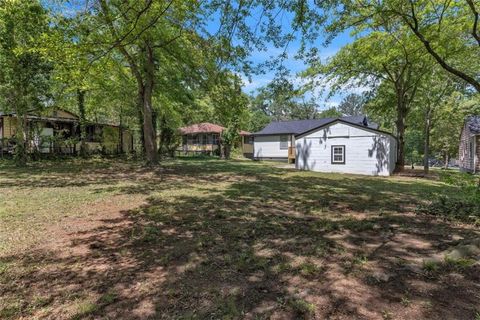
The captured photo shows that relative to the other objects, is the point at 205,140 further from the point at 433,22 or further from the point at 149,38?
the point at 433,22

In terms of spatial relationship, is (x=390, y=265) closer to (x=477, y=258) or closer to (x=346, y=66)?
(x=477, y=258)

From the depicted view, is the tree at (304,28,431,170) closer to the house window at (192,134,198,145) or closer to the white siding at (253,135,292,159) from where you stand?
the white siding at (253,135,292,159)

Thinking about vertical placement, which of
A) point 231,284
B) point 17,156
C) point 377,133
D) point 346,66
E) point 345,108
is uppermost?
point 345,108

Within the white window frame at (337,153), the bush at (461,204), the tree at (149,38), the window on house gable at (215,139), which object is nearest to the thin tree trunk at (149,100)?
the tree at (149,38)

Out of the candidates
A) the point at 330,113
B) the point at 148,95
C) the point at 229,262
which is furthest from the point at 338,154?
the point at 330,113

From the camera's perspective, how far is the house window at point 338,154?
1616 cm

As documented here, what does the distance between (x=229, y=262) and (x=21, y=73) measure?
→ 1504 cm

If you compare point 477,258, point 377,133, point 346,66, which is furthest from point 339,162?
point 477,258

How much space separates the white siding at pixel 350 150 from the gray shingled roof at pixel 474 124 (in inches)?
214

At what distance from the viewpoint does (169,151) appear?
83.7 ft

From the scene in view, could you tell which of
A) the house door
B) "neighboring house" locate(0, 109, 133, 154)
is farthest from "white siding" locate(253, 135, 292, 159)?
the house door

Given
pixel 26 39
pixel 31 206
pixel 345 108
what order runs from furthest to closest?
1. pixel 345 108
2. pixel 26 39
3. pixel 31 206

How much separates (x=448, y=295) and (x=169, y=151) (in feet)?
80.3

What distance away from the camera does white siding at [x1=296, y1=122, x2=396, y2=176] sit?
1503 centimetres
